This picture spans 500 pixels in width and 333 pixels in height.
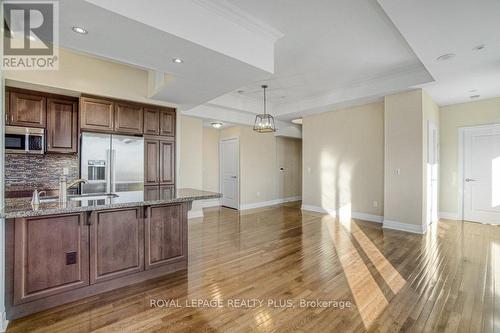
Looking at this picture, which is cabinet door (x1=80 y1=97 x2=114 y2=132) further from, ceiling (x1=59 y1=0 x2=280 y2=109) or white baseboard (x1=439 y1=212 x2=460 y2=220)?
white baseboard (x1=439 y1=212 x2=460 y2=220)

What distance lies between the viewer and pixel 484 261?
310 cm

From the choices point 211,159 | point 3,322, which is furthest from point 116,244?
point 211,159

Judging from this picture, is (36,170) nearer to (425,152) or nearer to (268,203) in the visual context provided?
(268,203)

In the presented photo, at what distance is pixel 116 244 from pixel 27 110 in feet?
8.96

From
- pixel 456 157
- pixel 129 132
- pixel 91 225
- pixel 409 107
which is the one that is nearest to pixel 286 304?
pixel 91 225

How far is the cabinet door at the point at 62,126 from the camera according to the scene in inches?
145

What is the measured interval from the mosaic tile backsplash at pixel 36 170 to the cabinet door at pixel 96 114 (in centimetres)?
70

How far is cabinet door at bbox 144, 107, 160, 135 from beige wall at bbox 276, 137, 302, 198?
4316 millimetres

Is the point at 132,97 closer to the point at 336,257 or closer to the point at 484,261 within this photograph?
the point at 336,257

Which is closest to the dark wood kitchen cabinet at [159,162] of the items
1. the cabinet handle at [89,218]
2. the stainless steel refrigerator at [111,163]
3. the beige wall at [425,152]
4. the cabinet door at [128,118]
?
the stainless steel refrigerator at [111,163]

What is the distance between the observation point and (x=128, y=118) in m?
4.21

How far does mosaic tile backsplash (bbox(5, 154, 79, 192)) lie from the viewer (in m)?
3.60
